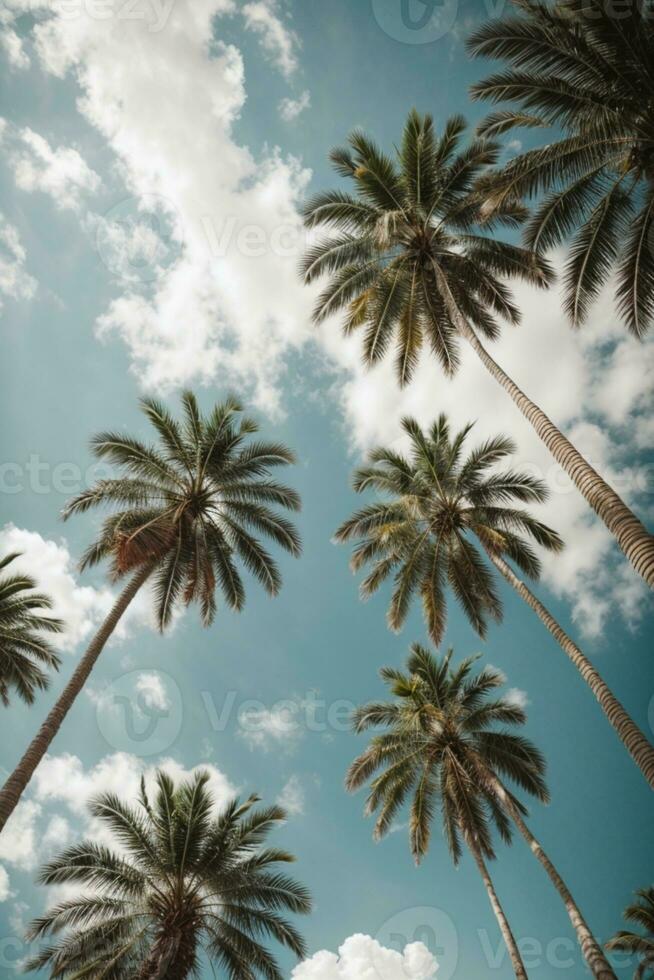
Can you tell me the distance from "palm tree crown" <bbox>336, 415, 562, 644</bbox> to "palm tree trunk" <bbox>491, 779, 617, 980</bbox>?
5084 mm

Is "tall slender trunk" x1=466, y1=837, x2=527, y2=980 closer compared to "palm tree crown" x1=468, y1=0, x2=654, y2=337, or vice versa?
"palm tree crown" x1=468, y1=0, x2=654, y2=337

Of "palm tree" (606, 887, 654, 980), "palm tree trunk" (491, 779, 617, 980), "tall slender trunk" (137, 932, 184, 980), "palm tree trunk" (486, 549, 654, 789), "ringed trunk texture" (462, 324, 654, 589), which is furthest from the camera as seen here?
"palm tree" (606, 887, 654, 980)

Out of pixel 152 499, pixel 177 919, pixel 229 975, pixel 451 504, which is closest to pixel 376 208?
pixel 451 504

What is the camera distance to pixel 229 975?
1459 centimetres

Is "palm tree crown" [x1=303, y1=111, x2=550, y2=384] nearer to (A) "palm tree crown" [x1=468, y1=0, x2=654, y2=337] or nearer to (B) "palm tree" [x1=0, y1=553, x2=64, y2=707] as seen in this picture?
(A) "palm tree crown" [x1=468, y1=0, x2=654, y2=337]

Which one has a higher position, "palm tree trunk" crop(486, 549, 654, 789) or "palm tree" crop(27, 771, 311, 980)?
"palm tree trunk" crop(486, 549, 654, 789)

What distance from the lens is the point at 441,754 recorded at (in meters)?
17.3

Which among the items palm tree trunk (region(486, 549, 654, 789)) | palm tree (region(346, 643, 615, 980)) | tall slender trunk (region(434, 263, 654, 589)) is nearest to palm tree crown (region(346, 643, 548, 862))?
palm tree (region(346, 643, 615, 980))

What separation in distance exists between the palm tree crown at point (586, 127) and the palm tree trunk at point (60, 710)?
12358 mm

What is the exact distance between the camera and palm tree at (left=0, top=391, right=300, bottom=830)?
1488 cm

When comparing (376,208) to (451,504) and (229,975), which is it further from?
(229,975)

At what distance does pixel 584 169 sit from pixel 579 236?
1.24m

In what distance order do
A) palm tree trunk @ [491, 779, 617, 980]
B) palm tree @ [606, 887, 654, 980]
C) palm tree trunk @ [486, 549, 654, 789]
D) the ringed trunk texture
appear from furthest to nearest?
palm tree @ [606, 887, 654, 980]
palm tree trunk @ [491, 779, 617, 980]
palm tree trunk @ [486, 549, 654, 789]
the ringed trunk texture

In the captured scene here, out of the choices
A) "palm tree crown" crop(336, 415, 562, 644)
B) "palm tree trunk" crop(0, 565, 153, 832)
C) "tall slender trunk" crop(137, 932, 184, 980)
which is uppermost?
"palm tree crown" crop(336, 415, 562, 644)
